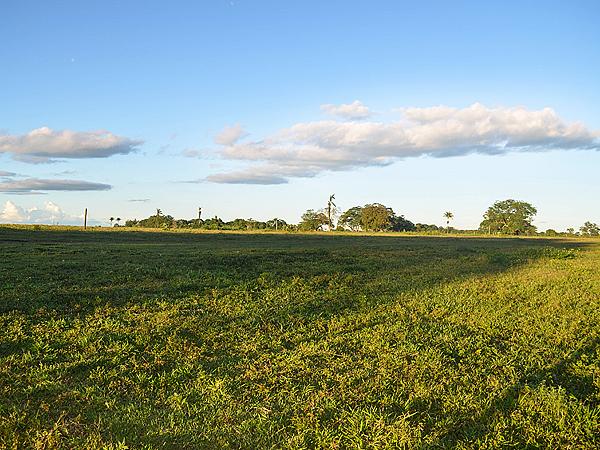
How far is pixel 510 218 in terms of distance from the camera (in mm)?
139750

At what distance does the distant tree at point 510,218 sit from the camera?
137m

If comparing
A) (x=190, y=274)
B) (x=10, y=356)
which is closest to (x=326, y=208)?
(x=190, y=274)

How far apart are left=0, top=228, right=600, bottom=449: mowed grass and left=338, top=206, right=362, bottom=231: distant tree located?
13126 centimetres

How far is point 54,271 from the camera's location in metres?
16.7

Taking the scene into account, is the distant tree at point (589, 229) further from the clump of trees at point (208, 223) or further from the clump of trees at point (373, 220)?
the clump of trees at point (208, 223)

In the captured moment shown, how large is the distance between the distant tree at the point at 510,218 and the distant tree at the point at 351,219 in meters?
39.0

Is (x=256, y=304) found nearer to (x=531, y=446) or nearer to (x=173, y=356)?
(x=173, y=356)

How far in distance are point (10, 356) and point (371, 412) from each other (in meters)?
6.86

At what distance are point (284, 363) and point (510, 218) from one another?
145087 millimetres

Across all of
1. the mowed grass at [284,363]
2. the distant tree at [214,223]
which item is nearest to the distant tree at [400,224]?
the distant tree at [214,223]

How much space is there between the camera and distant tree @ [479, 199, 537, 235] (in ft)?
451

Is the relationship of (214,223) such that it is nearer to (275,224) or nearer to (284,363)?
(275,224)

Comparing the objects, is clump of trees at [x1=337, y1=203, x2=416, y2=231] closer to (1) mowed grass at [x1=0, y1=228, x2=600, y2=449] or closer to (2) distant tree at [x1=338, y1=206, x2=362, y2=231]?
(2) distant tree at [x1=338, y1=206, x2=362, y2=231]

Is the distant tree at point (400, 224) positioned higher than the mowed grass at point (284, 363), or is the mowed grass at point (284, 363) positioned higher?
the distant tree at point (400, 224)
